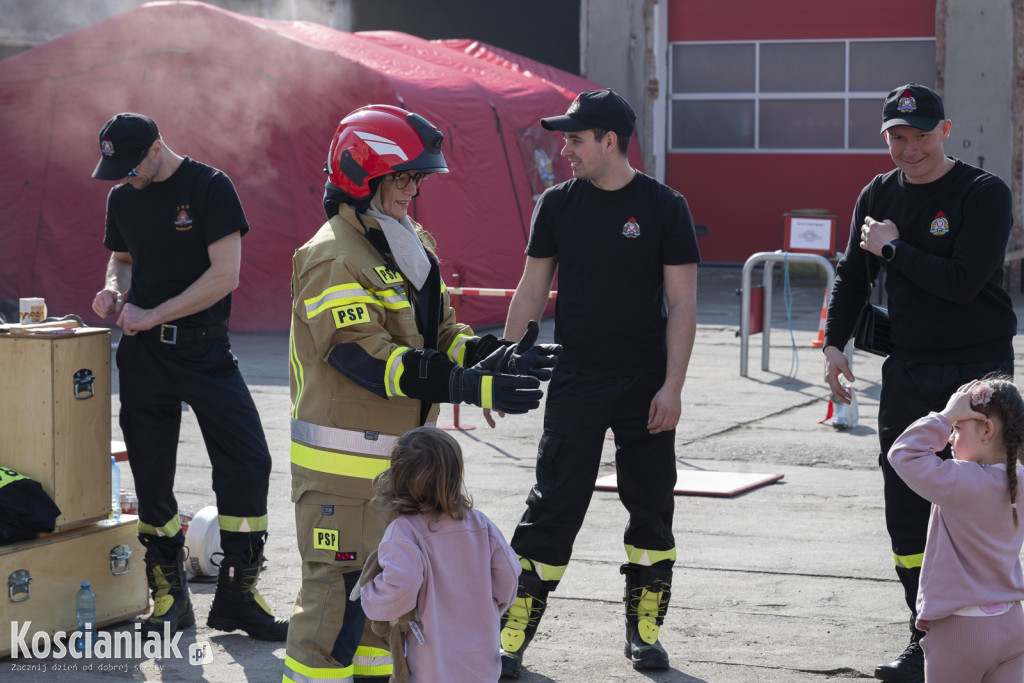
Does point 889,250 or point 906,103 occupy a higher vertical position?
point 906,103

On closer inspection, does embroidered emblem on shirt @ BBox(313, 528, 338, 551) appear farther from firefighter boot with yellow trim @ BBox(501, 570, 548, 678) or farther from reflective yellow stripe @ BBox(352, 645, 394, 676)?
firefighter boot with yellow trim @ BBox(501, 570, 548, 678)

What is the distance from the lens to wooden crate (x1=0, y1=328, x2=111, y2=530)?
5078mm

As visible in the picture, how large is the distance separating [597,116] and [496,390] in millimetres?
1477

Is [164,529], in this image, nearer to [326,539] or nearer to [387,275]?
[326,539]

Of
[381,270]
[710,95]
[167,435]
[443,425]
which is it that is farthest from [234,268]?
[710,95]

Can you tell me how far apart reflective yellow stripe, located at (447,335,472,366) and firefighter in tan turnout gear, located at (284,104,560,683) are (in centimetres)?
23

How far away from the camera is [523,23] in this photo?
2328cm

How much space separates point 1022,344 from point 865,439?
541 centimetres

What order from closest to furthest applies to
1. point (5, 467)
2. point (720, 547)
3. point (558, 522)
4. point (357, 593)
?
point (357, 593)
point (558, 522)
point (5, 467)
point (720, 547)

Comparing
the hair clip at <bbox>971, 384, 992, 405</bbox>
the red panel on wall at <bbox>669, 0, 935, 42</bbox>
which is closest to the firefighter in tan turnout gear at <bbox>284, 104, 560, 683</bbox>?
the hair clip at <bbox>971, 384, 992, 405</bbox>

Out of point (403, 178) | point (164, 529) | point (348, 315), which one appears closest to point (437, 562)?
point (348, 315)

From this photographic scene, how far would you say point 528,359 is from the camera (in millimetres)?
3738

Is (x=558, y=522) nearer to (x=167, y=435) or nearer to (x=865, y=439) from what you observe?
(x=167, y=435)

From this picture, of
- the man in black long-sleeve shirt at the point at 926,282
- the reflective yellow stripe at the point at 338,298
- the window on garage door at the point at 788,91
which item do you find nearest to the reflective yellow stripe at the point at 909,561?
the man in black long-sleeve shirt at the point at 926,282
